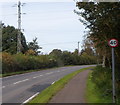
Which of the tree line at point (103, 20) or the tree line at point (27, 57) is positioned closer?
the tree line at point (103, 20)

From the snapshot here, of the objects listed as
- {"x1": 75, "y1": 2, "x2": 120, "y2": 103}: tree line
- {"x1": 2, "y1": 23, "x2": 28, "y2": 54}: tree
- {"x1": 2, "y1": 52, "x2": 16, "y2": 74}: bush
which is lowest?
{"x1": 2, "y1": 52, "x2": 16, "y2": 74}: bush

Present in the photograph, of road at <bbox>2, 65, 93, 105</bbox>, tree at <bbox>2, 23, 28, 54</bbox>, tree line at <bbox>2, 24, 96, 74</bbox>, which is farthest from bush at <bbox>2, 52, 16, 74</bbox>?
tree at <bbox>2, 23, 28, 54</bbox>

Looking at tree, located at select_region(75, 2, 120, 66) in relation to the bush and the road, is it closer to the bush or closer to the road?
the road

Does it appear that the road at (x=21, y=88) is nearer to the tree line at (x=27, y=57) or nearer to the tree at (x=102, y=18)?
the tree at (x=102, y=18)

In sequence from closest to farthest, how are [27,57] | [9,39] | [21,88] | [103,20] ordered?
[103,20] → [21,88] → [27,57] → [9,39]

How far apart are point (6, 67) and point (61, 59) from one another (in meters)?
43.4

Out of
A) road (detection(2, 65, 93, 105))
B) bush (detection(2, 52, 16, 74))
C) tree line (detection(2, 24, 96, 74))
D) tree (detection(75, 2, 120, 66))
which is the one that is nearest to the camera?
tree (detection(75, 2, 120, 66))

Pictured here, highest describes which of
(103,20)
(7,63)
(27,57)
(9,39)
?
(9,39)

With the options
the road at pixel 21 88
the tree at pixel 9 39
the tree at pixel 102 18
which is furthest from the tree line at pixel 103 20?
the tree at pixel 9 39

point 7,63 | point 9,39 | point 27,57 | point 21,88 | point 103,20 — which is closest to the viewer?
point 103,20

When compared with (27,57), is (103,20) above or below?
above

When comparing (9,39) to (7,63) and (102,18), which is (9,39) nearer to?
(7,63)

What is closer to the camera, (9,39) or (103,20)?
(103,20)

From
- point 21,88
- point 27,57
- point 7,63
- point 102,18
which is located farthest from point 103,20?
point 27,57
